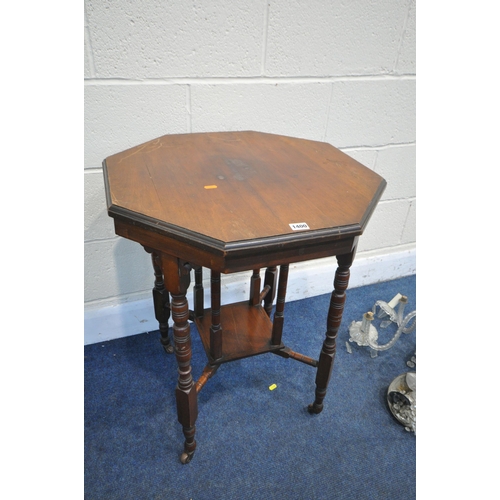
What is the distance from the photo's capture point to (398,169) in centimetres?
166

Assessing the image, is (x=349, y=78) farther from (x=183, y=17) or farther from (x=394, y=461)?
(x=394, y=461)

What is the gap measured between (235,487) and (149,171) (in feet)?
3.05

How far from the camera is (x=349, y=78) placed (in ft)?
4.46

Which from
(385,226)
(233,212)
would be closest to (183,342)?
(233,212)

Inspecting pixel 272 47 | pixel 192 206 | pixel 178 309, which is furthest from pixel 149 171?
pixel 272 47

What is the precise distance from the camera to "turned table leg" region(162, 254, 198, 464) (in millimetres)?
797

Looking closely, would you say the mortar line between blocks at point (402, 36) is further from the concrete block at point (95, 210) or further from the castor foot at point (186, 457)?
the castor foot at point (186, 457)

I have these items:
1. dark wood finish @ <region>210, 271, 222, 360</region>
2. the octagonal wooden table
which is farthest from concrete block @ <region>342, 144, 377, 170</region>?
dark wood finish @ <region>210, 271, 222, 360</region>

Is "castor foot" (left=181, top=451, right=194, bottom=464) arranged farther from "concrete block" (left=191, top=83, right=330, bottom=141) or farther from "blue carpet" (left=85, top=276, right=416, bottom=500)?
"concrete block" (left=191, top=83, right=330, bottom=141)

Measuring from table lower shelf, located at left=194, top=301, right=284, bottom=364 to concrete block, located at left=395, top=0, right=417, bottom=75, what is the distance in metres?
1.09

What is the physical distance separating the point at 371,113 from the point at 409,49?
0.26m

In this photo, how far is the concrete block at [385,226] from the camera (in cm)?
175

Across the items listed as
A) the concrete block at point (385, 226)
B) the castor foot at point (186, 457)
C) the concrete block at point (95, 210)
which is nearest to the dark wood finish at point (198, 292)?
the concrete block at point (95, 210)

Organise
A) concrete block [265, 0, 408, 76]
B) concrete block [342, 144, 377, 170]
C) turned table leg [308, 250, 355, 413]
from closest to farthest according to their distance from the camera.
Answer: turned table leg [308, 250, 355, 413], concrete block [265, 0, 408, 76], concrete block [342, 144, 377, 170]
